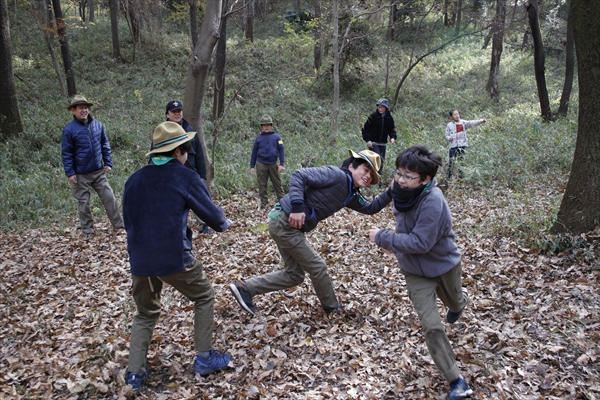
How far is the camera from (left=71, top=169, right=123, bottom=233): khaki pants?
817cm

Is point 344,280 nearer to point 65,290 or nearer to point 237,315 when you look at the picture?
point 237,315

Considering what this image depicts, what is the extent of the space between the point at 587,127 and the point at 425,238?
11.7ft

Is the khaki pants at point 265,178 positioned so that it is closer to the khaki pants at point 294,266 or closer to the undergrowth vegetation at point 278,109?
the undergrowth vegetation at point 278,109

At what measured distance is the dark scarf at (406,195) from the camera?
3449 millimetres

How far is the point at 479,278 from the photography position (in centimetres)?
571

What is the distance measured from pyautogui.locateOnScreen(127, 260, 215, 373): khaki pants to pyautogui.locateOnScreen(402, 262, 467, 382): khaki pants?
183 cm

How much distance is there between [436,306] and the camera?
3.60 metres

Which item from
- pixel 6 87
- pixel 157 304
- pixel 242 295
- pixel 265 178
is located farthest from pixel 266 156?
pixel 6 87

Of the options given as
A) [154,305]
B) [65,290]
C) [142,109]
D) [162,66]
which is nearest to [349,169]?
[154,305]

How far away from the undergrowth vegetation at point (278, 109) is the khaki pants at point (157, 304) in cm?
469

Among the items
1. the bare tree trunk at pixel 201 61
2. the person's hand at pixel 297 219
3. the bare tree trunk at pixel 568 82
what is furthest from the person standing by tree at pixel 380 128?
the bare tree trunk at pixel 568 82

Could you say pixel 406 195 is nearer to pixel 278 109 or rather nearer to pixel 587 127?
pixel 587 127

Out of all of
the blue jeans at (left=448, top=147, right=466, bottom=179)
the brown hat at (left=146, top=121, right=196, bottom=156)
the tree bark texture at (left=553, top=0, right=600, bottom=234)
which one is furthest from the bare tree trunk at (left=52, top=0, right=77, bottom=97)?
the tree bark texture at (left=553, top=0, right=600, bottom=234)

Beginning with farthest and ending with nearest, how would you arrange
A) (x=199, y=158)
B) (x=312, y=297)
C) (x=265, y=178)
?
1. (x=265, y=178)
2. (x=199, y=158)
3. (x=312, y=297)
